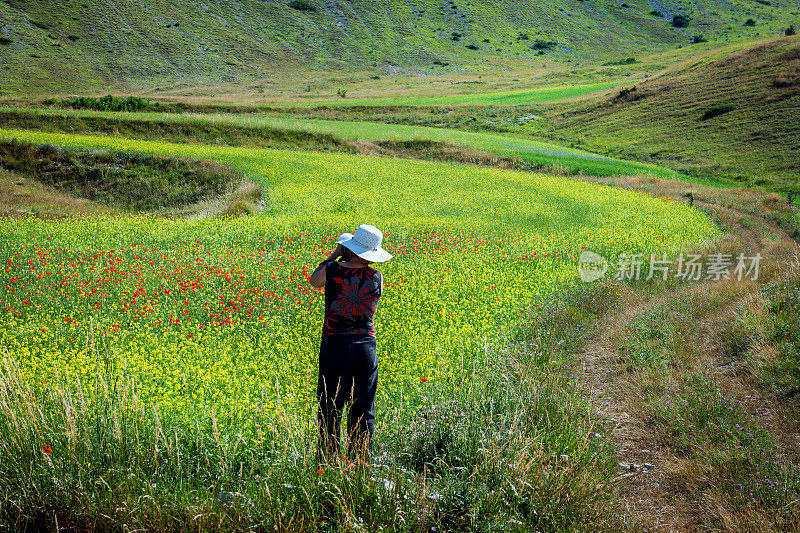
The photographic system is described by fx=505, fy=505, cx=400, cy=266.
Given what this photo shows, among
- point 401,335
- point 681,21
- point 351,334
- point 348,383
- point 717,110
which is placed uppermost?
point 681,21

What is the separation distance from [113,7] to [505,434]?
122 m

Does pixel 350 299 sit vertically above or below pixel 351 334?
above

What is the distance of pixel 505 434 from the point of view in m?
5.46

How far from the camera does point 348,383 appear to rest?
502cm

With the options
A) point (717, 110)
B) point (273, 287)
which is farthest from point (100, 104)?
point (717, 110)

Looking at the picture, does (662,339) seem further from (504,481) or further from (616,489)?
(504,481)

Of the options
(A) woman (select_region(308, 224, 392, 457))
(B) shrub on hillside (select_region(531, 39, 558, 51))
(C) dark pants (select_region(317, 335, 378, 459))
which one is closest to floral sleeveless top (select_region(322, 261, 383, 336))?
(A) woman (select_region(308, 224, 392, 457))

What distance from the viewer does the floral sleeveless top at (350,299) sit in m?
4.92

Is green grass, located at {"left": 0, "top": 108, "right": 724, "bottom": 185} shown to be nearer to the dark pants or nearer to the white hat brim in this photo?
the white hat brim

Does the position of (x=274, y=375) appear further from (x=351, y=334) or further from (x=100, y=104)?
(x=100, y=104)

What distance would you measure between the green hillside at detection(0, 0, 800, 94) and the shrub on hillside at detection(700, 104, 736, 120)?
72.7 m

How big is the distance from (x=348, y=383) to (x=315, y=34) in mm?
130247

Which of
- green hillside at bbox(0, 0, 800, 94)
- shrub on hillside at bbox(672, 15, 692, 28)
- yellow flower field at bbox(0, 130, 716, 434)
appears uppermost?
shrub on hillside at bbox(672, 15, 692, 28)

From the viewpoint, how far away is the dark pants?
196 inches
